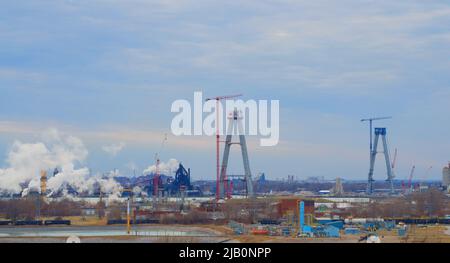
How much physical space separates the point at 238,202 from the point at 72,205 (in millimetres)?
8280

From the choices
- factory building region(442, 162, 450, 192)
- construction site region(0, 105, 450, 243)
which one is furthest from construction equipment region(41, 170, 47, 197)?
factory building region(442, 162, 450, 192)

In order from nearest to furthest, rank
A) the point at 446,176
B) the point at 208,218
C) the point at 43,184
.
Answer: the point at 208,218 → the point at 43,184 → the point at 446,176

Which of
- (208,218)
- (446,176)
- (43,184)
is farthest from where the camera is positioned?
(446,176)

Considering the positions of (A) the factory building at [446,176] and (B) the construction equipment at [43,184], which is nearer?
(B) the construction equipment at [43,184]

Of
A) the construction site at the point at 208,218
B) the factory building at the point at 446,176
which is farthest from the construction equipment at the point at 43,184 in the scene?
the factory building at the point at 446,176

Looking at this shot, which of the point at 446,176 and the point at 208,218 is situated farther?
the point at 446,176

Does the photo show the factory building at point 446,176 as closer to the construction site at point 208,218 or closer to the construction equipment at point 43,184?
the construction site at point 208,218

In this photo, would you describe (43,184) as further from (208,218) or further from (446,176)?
(446,176)

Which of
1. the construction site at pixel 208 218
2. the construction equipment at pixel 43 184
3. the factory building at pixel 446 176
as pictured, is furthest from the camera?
the factory building at pixel 446 176

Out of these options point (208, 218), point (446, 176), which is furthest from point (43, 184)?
point (446, 176)

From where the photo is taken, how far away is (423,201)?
139 ft

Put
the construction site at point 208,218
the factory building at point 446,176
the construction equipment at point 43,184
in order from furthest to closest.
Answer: the factory building at point 446,176 < the construction equipment at point 43,184 < the construction site at point 208,218
